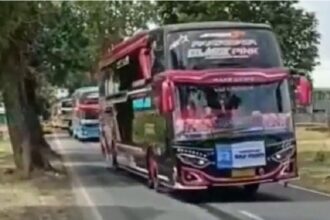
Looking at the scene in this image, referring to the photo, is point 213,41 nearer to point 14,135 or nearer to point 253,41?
point 253,41

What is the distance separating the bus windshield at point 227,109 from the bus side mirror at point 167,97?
33 centimetres

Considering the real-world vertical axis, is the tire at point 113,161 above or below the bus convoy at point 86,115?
below

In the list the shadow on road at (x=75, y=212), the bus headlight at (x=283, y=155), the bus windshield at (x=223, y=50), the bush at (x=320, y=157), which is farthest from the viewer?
the bush at (x=320, y=157)

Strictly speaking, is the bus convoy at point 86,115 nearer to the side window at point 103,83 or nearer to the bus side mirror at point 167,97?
the side window at point 103,83

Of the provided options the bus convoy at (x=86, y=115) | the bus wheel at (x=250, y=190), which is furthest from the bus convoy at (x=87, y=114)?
the bus wheel at (x=250, y=190)

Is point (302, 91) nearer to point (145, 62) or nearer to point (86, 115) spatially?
point (145, 62)

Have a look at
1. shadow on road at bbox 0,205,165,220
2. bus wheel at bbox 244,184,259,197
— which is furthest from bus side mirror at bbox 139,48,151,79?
shadow on road at bbox 0,205,165,220

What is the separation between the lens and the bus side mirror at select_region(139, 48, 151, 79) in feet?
76.3

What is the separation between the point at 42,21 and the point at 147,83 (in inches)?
173

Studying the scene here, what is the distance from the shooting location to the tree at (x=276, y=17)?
182ft

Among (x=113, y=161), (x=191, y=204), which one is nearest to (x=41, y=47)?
(x=113, y=161)

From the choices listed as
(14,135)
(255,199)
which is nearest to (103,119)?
(14,135)

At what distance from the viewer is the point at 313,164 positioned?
33438 mm

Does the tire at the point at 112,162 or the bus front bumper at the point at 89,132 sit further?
the bus front bumper at the point at 89,132
